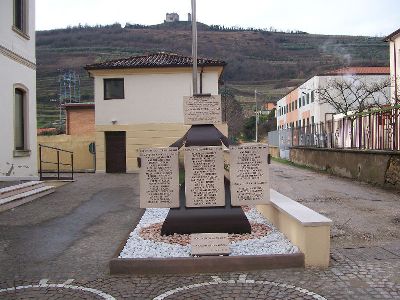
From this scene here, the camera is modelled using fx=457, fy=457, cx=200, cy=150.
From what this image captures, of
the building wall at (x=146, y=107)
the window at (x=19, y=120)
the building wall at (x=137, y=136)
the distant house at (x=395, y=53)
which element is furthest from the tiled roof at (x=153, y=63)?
the distant house at (x=395, y=53)

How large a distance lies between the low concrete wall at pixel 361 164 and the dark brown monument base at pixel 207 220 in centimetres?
799

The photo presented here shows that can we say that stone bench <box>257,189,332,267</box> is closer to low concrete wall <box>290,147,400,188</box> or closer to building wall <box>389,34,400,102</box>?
low concrete wall <box>290,147,400,188</box>

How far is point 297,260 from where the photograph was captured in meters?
5.59

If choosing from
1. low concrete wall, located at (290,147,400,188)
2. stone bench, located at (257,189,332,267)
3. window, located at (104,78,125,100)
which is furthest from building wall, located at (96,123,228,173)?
stone bench, located at (257,189,332,267)

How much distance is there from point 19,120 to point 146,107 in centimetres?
874

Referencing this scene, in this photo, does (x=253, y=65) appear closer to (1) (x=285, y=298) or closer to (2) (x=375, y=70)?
(2) (x=375, y=70)

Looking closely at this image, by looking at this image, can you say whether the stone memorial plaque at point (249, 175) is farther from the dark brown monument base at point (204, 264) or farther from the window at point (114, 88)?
the window at point (114, 88)

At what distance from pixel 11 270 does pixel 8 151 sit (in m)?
8.50

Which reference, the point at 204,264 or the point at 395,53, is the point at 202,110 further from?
the point at 395,53

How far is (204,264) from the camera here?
18.3 feet

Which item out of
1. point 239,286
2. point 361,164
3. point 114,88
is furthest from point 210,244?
point 114,88

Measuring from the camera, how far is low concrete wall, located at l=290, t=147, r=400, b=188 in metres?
13.6

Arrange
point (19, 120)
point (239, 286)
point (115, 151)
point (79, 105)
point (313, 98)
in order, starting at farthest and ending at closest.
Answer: point (313, 98) → point (79, 105) → point (115, 151) → point (19, 120) → point (239, 286)

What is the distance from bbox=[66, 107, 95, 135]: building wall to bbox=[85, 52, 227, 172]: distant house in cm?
828
